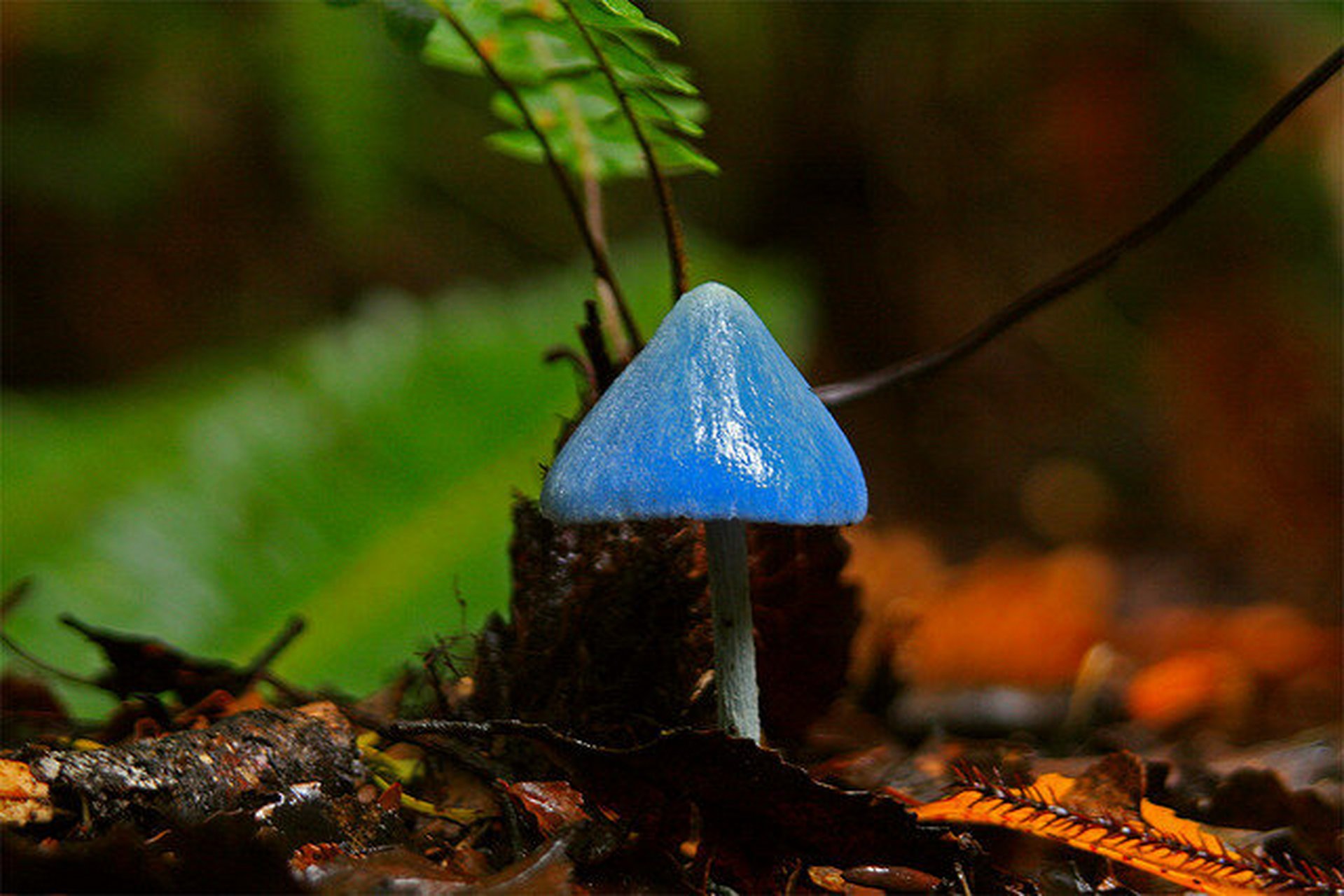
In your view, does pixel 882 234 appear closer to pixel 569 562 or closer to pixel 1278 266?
pixel 1278 266

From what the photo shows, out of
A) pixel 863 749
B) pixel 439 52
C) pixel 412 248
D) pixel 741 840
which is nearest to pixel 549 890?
pixel 741 840

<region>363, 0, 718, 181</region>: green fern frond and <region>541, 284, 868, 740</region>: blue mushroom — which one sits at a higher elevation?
<region>363, 0, 718, 181</region>: green fern frond

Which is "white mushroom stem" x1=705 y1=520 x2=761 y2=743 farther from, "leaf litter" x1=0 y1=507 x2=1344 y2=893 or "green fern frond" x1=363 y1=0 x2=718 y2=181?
"green fern frond" x1=363 y1=0 x2=718 y2=181

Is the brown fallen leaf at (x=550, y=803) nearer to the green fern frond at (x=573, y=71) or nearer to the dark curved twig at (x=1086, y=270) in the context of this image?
the dark curved twig at (x=1086, y=270)

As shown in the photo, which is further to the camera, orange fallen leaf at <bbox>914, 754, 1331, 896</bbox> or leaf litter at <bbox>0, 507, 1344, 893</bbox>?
orange fallen leaf at <bbox>914, 754, 1331, 896</bbox>

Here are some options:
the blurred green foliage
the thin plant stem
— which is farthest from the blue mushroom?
the blurred green foliage

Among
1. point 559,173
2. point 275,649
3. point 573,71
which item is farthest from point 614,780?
point 573,71
